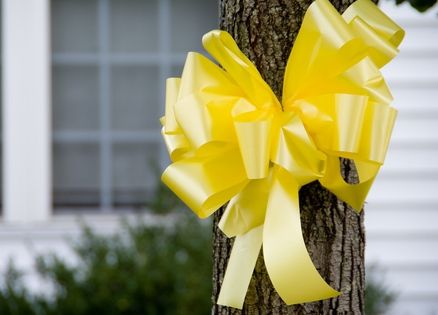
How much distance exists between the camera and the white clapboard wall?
425 centimetres

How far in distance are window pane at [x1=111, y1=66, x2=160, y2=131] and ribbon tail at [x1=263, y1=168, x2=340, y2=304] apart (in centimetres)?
353

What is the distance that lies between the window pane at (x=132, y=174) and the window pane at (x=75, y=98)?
0.23 meters

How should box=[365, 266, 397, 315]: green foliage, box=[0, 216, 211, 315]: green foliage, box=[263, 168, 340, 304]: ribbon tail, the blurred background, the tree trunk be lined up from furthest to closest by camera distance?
the blurred background, box=[365, 266, 397, 315]: green foliage, box=[0, 216, 211, 315]: green foliage, the tree trunk, box=[263, 168, 340, 304]: ribbon tail

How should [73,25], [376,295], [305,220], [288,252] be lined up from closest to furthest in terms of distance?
[288,252] → [305,220] → [376,295] → [73,25]

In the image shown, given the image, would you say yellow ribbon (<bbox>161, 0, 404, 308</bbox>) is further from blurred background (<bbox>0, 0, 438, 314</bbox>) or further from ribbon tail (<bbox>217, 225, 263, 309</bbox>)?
blurred background (<bbox>0, 0, 438, 314</bbox>)

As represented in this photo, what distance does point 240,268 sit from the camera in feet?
3.29

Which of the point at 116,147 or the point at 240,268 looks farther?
the point at 116,147

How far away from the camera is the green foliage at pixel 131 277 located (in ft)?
12.0

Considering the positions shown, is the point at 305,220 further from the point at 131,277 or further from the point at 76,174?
the point at 76,174

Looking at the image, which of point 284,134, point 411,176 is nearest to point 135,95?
point 411,176

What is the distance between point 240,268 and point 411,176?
11.3ft

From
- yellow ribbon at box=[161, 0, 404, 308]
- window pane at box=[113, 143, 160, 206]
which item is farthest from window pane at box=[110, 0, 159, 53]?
yellow ribbon at box=[161, 0, 404, 308]

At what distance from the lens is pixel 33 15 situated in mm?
4195

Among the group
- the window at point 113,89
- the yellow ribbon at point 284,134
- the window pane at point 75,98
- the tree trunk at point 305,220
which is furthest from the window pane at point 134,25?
the yellow ribbon at point 284,134
